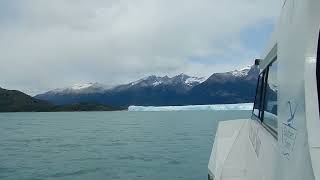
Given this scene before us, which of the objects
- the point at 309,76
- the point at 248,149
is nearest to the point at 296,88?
the point at 309,76

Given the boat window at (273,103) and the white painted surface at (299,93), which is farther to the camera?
the boat window at (273,103)

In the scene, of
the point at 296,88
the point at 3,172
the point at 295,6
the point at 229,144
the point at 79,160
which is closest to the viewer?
the point at 296,88

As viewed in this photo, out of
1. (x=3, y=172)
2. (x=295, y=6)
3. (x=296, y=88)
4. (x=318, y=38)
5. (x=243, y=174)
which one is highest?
(x=295, y=6)

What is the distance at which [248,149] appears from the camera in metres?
7.25

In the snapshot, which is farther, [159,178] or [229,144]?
[159,178]

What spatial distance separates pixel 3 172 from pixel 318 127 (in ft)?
81.6

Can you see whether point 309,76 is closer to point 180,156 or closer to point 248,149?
point 248,149

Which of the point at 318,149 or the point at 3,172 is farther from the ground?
the point at 318,149

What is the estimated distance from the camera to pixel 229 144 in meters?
7.83

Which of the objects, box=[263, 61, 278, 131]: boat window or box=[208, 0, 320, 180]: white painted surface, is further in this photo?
box=[263, 61, 278, 131]: boat window

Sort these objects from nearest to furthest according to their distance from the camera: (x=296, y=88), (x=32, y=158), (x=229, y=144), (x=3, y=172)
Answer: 1. (x=296, y=88)
2. (x=229, y=144)
3. (x=3, y=172)
4. (x=32, y=158)

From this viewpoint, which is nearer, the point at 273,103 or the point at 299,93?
the point at 299,93

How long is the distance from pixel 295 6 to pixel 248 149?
15.1ft

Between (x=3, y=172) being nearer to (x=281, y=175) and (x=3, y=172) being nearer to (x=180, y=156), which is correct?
(x=180, y=156)
